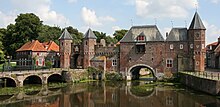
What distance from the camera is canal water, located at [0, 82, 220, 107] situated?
971 inches

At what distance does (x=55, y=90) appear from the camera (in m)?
33.1

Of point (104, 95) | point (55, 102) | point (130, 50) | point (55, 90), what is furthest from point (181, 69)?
point (55, 102)

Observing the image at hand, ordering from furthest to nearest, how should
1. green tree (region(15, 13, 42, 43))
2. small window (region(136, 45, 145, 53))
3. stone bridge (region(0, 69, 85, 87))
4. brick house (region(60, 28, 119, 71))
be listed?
1. green tree (region(15, 13, 42, 43))
2. brick house (region(60, 28, 119, 71))
3. small window (region(136, 45, 145, 53))
4. stone bridge (region(0, 69, 85, 87))

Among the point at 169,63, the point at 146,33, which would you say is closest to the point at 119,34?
the point at 146,33

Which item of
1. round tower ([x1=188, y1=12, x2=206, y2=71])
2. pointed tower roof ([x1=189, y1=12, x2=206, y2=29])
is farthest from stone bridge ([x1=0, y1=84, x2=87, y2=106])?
pointed tower roof ([x1=189, y1=12, x2=206, y2=29])

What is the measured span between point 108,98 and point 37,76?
1382 centimetres

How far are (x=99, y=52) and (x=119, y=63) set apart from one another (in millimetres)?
3721

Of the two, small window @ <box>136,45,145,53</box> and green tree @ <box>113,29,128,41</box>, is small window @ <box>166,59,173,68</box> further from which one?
green tree @ <box>113,29,128,41</box>

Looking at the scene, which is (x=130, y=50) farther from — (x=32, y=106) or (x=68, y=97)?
(x=32, y=106)

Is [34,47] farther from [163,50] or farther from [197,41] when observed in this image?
[197,41]

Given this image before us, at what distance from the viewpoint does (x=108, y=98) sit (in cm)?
2859

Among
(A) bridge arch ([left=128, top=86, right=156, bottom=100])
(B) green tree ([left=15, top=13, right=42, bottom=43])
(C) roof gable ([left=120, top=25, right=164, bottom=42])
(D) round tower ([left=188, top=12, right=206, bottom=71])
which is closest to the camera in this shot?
(A) bridge arch ([left=128, top=86, right=156, bottom=100])

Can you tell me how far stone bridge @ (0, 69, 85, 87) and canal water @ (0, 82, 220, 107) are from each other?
10.3 feet

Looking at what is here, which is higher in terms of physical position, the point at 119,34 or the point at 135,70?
the point at 119,34
